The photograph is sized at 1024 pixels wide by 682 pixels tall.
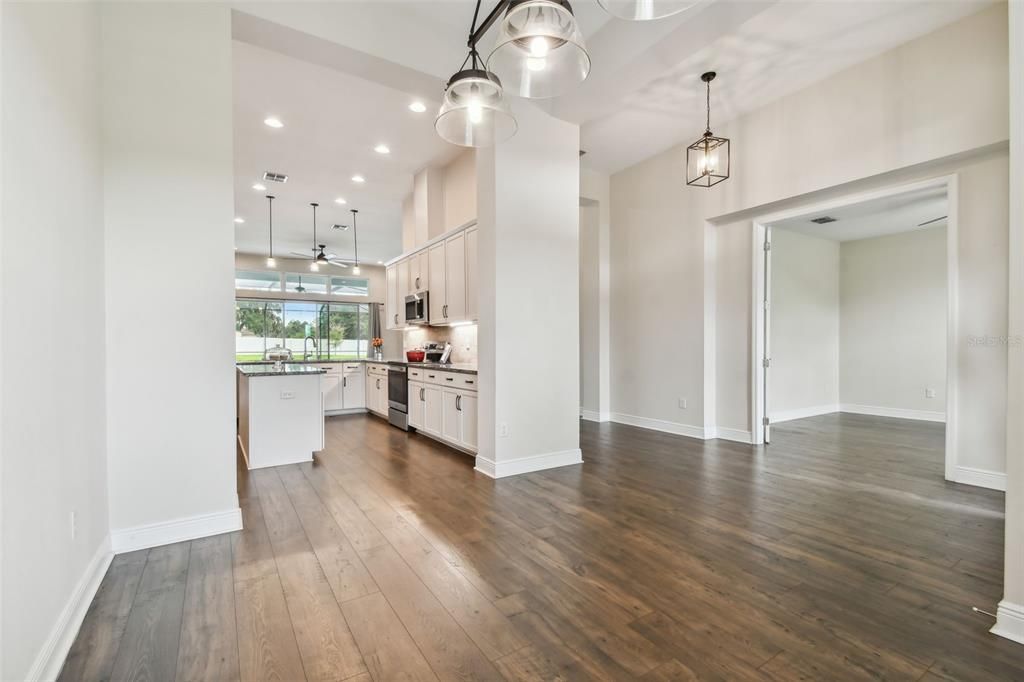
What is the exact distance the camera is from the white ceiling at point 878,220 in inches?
207

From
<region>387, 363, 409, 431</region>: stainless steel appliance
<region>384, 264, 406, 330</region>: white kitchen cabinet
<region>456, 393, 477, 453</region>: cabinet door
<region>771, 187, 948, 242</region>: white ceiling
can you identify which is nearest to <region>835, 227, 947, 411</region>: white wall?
<region>771, 187, 948, 242</region>: white ceiling

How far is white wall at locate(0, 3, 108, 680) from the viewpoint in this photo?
1.34 metres

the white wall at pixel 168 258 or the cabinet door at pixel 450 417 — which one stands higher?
the white wall at pixel 168 258

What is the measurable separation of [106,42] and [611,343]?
5574 mm

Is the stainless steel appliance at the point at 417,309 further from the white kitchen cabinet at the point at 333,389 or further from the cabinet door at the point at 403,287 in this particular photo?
the white kitchen cabinet at the point at 333,389

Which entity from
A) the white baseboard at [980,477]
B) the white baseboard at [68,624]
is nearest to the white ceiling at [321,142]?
the white baseboard at [68,624]

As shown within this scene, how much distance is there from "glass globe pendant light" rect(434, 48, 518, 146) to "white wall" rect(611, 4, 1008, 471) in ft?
10.9

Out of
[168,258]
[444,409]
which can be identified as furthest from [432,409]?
[168,258]

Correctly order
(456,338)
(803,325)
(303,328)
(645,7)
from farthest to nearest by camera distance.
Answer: (303,328)
(803,325)
(456,338)
(645,7)

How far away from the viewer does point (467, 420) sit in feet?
14.2

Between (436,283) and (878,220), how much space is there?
6027mm

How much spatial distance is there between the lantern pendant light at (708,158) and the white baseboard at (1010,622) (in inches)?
136

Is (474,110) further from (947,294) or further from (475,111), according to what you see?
(947,294)

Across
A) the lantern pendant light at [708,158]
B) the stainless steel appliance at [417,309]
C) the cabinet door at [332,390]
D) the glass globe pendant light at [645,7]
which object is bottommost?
the cabinet door at [332,390]
